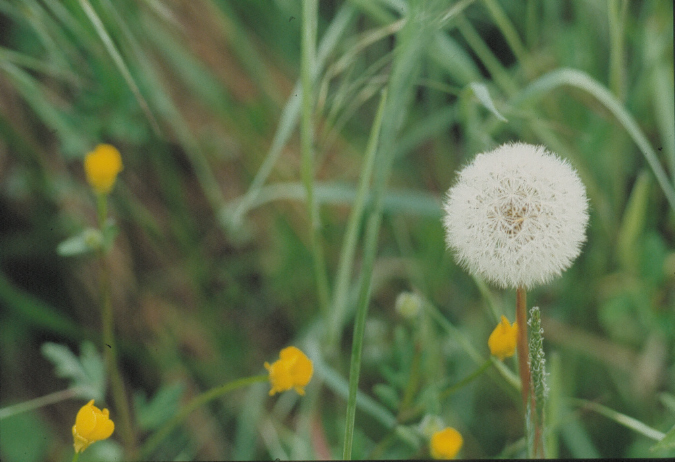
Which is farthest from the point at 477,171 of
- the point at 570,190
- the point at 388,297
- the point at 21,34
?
the point at 21,34

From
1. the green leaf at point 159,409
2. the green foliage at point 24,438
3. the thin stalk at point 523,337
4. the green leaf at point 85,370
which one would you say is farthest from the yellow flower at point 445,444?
the green foliage at point 24,438

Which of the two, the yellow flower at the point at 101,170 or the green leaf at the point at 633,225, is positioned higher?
the green leaf at the point at 633,225

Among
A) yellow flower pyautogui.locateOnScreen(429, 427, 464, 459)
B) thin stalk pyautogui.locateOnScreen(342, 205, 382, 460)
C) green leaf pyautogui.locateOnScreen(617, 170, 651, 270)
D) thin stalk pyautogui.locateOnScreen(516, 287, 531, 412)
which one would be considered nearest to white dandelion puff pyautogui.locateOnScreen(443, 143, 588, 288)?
thin stalk pyautogui.locateOnScreen(516, 287, 531, 412)

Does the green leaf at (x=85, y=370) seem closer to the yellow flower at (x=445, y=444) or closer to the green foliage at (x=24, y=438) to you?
the green foliage at (x=24, y=438)

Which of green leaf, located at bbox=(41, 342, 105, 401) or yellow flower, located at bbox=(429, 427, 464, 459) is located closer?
yellow flower, located at bbox=(429, 427, 464, 459)

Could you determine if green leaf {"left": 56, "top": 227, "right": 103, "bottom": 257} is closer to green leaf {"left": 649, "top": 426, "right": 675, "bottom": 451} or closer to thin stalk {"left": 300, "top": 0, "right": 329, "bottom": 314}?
thin stalk {"left": 300, "top": 0, "right": 329, "bottom": 314}

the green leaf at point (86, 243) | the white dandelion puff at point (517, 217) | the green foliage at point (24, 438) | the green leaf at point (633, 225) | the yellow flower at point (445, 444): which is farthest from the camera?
the green foliage at point (24, 438)

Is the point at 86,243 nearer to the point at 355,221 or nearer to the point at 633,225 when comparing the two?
the point at 355,221
